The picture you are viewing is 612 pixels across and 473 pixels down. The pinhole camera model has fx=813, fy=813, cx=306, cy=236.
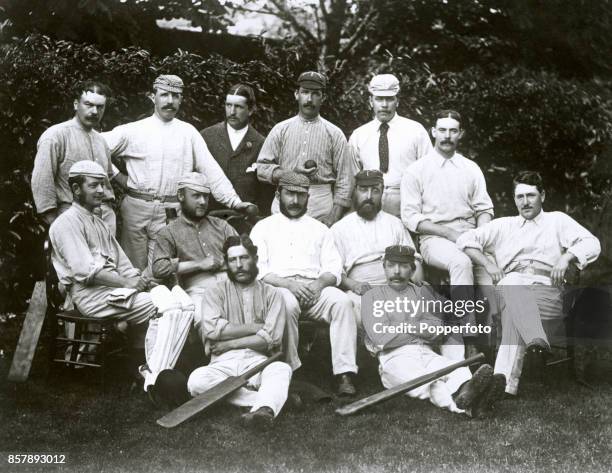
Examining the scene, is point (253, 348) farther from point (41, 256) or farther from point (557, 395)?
point (41, 256)

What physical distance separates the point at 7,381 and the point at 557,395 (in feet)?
9.55

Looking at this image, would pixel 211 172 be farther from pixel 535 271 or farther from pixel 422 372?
pixel 535 271

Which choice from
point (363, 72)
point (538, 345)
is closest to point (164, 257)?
point (538, 345)

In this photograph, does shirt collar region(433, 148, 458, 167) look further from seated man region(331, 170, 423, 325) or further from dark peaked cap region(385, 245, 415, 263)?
dark peaked cap region(385, 245, 415, 263)

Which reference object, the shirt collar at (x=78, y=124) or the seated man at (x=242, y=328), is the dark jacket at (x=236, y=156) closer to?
the shirt collar at (x=78, y=124)

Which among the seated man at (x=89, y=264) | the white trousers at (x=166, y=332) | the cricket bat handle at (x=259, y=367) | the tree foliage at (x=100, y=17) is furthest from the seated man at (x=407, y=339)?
the tree foliage at (x=100, y=17)

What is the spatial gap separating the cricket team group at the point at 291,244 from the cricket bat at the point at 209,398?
0.19ft

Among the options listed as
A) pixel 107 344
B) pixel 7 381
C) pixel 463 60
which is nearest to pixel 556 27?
pixel 463 60

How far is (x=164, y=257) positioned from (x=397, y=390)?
1509 millimetres

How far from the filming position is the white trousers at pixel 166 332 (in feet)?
13.6

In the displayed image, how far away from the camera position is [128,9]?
5098 mm

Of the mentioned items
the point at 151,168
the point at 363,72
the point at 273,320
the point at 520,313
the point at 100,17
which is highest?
the point at 100,17

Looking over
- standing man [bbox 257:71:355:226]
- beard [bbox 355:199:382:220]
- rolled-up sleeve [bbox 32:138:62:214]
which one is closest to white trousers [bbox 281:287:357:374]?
beard [bbox 355:199:382:220]

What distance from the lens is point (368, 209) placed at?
496 centimetres
